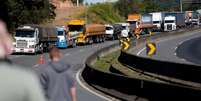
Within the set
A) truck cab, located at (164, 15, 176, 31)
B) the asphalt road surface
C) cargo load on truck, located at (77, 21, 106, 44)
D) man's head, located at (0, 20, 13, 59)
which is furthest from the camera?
truck cab, located at (164, 15, 176, 31)

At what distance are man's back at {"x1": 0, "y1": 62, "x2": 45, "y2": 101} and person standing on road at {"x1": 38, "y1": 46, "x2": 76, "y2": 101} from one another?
5.67 metres

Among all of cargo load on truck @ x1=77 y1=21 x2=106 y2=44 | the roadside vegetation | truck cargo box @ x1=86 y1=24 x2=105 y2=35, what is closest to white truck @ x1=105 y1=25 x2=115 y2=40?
cargo load on truck @ x1=77 y1=21 x2=106 y2=44

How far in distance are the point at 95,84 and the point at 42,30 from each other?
127 feet

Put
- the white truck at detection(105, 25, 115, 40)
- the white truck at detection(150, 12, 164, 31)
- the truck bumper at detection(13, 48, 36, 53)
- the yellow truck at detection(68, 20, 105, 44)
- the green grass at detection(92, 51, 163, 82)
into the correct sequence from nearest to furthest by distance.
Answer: the green grass at detection(92, 51, 163, 82) → the truck bumper at detection(13, 48, 36, 53) → the yellow truck at detection(68, 20, 105, 44) → the white truck at detection(105, 25, 115, 40) → the white truck at detection(150, 12, 164, 31)

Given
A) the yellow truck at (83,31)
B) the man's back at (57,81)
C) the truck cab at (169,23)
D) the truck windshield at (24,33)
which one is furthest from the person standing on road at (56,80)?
the truck cab at (169,23)

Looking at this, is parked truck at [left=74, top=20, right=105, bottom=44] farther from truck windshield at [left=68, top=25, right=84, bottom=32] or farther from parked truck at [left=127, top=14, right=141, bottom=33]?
parked truck at [left=127, top=14, right=141, bottom=33]

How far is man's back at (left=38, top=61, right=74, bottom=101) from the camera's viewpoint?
8.74m

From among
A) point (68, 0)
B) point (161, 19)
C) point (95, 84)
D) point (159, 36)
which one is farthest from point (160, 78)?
point (68, 0)

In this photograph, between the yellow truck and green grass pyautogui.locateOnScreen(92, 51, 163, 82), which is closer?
green grass pyautogui.locateOnScreen(92, 51, 163, 82)

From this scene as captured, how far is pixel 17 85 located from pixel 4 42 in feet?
1.08

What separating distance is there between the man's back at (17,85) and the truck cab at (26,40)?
56.9 meters

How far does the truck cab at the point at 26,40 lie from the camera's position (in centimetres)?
6003

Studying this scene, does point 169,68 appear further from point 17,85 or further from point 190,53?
point 190,53

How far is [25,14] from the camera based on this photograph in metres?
89.2
